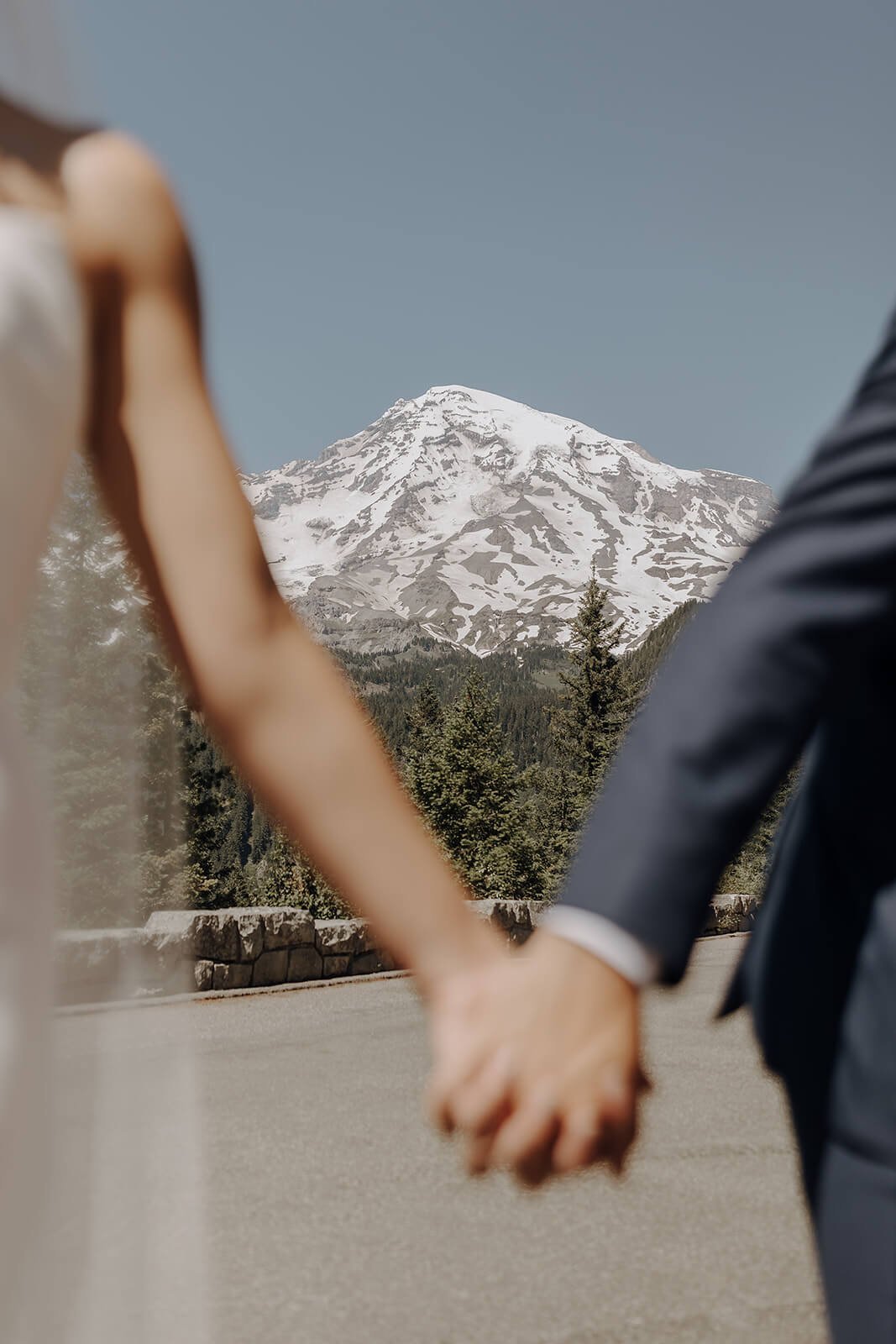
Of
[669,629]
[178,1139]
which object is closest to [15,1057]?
[178,1139]

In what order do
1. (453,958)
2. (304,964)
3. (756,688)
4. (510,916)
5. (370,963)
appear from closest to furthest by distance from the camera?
(756,688) → (453,958) → (304,964) → (370,963) → (510,916)

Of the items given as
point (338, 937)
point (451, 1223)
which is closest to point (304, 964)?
point (338, 937)

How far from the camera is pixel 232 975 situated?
9797 millimetres

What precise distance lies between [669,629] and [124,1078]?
12635 centimetres

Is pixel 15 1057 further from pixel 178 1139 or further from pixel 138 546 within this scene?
pixel 178 1139

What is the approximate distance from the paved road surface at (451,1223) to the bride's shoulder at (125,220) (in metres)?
0.91

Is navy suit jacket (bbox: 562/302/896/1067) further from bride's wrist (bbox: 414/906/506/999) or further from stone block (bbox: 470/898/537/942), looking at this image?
stone block (bbox: 470/898/537/942)

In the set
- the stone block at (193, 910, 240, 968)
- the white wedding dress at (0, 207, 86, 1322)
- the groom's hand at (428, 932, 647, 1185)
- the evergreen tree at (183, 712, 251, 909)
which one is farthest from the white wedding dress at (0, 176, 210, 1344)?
the evergreen tree at (183, 712, 251, 909)

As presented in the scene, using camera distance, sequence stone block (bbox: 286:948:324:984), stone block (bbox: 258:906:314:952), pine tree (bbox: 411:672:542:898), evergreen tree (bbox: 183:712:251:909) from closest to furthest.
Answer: stone block (bbox: 258:906:314:952) < stone block (bbox: 286:948:324:984) < evergreen tree (bbox: 183:712:251:909) < pine tree (bbox: 411:672:542:898)

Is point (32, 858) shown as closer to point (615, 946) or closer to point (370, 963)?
point (615, 946)

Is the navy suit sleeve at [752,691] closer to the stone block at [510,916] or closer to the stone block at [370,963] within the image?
the stone block at [370,963]

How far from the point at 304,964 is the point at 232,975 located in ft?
3.23

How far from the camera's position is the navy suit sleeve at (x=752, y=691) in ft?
2.71

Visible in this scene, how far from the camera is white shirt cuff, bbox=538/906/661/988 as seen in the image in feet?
2.78
